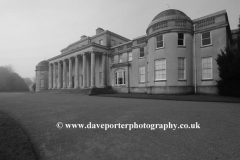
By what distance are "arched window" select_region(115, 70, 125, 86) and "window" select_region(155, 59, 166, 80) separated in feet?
26.7

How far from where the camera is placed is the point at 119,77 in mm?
23578

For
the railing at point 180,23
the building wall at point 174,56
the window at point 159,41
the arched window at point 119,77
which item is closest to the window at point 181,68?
the building wall at point 174,56

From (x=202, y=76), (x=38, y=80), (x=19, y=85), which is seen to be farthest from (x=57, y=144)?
(x=19, y=85)

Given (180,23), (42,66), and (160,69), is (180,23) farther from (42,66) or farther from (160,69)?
(42,66)

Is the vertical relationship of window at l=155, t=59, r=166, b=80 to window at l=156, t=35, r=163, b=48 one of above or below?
below

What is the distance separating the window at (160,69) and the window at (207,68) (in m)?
4.60

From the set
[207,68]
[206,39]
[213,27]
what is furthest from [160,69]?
[213,27]

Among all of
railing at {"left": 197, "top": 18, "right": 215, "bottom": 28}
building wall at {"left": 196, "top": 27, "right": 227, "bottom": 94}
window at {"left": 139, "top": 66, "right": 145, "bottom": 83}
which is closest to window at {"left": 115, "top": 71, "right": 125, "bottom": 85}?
window at {"left": 139, "top": 66, "right": 145, "bottom": 83}

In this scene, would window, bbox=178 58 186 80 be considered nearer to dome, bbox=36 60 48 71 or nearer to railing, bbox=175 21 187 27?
railing, bbox=175 21 187 27

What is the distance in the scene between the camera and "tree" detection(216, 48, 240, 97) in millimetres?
10953

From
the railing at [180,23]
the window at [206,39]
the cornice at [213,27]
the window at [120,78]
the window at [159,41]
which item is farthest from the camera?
the window at [120,78]

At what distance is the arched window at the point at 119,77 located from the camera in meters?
23.0

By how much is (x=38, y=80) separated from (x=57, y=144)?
Result: 2067 inches

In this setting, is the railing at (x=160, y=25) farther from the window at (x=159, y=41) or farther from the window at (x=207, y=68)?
the window at (x=207, y=68)
